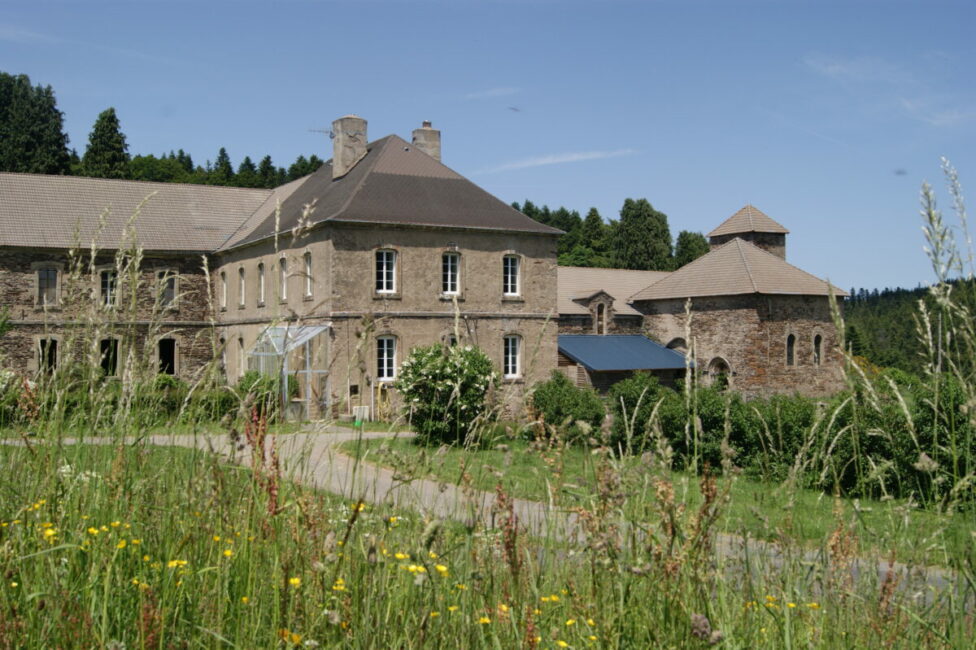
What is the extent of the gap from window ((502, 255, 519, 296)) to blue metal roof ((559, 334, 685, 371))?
4221 millimetres

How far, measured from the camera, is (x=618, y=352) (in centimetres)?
3250

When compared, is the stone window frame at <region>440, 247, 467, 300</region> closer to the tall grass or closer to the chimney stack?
the chimney stack

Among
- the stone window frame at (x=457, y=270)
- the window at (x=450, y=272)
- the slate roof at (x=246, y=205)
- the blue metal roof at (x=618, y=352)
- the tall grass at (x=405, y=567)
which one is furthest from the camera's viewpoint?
the blue metal roof at (x=618, y=352)

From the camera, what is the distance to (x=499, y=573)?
2984 millimetres

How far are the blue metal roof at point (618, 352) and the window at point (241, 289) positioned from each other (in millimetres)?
12056

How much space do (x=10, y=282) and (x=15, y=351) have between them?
2.49 meters

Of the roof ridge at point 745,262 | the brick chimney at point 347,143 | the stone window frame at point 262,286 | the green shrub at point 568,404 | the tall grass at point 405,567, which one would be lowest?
the green shrub at point 568,404

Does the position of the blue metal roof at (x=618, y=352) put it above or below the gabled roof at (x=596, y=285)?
below

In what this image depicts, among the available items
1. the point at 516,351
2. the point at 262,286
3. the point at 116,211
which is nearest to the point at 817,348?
the point at 516,351

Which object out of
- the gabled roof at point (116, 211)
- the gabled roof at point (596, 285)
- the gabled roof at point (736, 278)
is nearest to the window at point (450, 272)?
the gabled roof at point (596, 285)

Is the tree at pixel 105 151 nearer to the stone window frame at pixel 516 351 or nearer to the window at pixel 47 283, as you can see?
the window at pixel 47 283

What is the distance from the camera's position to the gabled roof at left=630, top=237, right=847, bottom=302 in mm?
32750

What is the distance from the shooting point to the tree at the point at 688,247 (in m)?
63.6

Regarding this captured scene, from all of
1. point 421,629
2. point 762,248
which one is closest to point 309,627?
point 421,629
